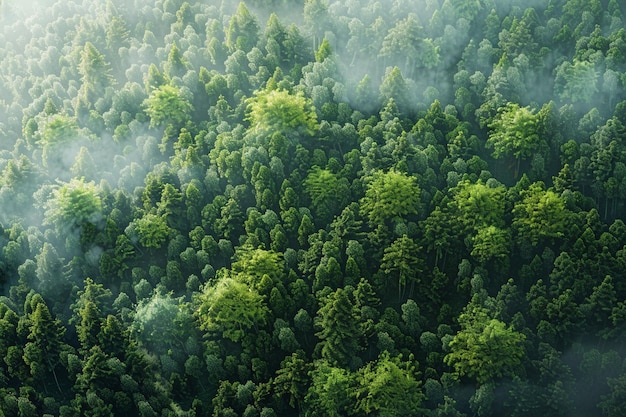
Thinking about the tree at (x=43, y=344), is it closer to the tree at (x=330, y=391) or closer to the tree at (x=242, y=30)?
the tree at (x=330, y=391)

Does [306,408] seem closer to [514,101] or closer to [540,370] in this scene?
[540,370]

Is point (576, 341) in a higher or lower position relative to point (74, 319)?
lower

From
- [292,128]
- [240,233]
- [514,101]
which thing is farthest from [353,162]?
[514,101]

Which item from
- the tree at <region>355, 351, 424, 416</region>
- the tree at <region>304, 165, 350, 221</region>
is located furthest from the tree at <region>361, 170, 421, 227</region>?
the tree at <region>355, 351, 424, 416</region>

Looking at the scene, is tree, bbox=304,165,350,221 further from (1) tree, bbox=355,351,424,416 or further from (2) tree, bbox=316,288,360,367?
(1) tree, bbox=355,351,424,416

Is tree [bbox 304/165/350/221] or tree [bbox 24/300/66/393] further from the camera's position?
tree [bbox 304/165/350/221]

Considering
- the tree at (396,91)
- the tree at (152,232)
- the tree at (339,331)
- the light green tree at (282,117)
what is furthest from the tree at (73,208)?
the tree at (396,91)
